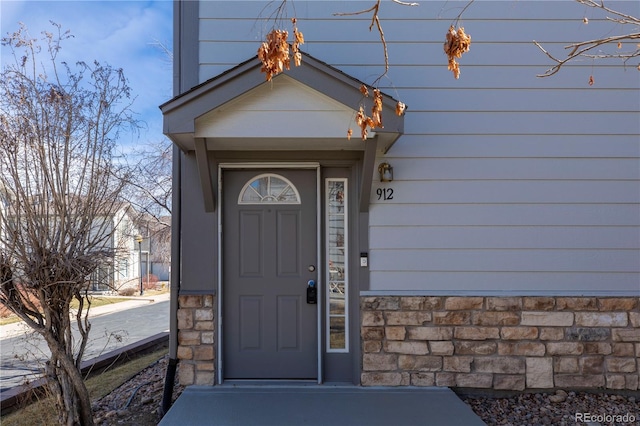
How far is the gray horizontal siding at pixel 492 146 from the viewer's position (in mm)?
4176

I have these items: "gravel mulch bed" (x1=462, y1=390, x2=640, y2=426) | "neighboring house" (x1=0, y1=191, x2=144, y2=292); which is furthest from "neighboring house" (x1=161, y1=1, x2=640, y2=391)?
"neighboring house" (x1=0, y1=191, x2=144, y2=292)

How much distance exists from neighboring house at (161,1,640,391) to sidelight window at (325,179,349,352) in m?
0.01

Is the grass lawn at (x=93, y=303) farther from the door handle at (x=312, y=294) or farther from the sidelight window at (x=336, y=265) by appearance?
the sidelight window at (x=336, y=265)

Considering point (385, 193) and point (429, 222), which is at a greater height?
point (385, 193)

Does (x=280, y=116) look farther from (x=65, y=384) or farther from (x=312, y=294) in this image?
(x=65, y=384)

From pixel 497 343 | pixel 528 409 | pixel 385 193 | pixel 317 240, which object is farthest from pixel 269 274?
pixel 528 409

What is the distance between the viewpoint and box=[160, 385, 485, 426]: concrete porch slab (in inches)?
132

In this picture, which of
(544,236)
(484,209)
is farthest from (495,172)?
(544,236)

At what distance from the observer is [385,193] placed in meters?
4.17

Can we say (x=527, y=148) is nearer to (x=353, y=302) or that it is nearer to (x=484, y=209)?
(x=484, y=209)

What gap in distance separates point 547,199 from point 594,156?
66cm

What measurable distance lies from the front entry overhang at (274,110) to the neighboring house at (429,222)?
331mm

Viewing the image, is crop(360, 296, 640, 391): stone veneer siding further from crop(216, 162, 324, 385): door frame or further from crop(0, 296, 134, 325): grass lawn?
crop(0, 296, 134, 325): grass lawn

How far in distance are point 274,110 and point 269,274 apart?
1.62 metres
